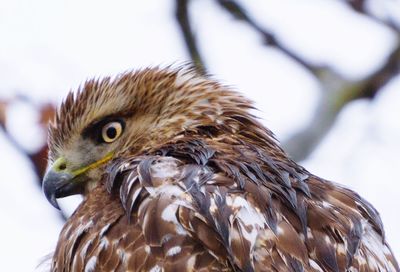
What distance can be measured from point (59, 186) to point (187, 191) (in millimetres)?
1292

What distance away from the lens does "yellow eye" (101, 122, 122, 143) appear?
6672mm

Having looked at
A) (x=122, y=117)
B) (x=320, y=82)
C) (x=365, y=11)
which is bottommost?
(x=122, y=117)

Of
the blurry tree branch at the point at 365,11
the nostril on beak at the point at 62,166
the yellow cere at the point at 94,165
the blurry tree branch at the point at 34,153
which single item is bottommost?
the blurry tree branch at the point at 34,153

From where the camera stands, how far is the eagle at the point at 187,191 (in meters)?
5.21

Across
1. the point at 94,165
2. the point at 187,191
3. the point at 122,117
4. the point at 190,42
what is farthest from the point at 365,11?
the point at 187,191

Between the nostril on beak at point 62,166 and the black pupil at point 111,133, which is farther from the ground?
the black pupil at point 111,133

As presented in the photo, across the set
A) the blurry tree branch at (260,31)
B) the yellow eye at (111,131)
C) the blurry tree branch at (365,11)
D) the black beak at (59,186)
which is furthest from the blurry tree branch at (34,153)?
the blurry tree branch at (365,11)

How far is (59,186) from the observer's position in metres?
6.59

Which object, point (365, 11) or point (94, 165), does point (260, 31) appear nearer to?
point (365, 11)

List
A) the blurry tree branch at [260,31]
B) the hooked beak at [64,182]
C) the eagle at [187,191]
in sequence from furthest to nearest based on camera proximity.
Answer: the blurry tree branch at [260,31], the hooked beak at [64,182], the eagle at [187,191]

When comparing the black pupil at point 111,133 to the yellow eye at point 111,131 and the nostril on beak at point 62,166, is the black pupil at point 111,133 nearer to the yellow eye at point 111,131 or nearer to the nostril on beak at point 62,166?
the yellow eye at point 111,131

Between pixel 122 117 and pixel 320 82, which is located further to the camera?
pixel 320 82

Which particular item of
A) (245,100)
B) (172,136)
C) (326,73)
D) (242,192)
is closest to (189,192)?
(242,192)

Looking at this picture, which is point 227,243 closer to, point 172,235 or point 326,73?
point 172,235
